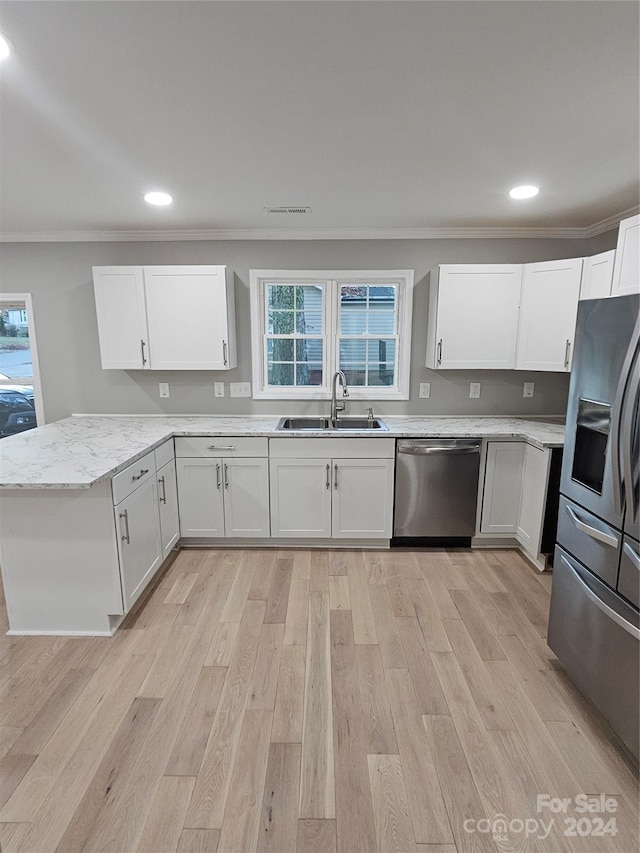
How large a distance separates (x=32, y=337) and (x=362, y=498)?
9.93ft

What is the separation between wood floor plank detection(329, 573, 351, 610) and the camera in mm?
2562

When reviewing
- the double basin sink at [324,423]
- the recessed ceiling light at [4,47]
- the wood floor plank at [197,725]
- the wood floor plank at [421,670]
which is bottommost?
the wood floor plank at [197,725]

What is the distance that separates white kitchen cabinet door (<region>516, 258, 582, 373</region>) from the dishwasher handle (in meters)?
0.79

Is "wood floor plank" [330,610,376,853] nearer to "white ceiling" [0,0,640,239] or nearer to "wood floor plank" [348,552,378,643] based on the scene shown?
"wood floor plank" [348,552,378,643]

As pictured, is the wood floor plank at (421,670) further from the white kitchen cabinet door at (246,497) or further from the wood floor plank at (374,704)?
the white kitchen cabinet door at (246,497)

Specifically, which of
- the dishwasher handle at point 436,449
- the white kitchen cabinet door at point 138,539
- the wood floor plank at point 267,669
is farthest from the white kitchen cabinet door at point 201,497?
the dishwasher handle at point 436,449

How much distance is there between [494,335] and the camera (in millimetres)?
3232

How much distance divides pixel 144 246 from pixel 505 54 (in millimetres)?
2926

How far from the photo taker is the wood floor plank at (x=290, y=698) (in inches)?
67.9

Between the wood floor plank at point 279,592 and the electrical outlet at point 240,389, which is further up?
the electrical outlet at point 240,389

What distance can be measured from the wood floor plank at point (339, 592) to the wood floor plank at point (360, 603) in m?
0.03

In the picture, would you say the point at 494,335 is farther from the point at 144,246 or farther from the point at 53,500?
the point at 53,500

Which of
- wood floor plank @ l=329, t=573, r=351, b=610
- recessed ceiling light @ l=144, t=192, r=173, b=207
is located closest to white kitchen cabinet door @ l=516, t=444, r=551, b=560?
wood floor plank @ l=329, t=573, r=351, b=610

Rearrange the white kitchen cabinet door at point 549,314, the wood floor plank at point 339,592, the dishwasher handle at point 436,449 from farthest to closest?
the dishwasher handle at point 436,449 → the white kitchen cabinet door at point 549,314 → the wood floor plank at point 339,592
